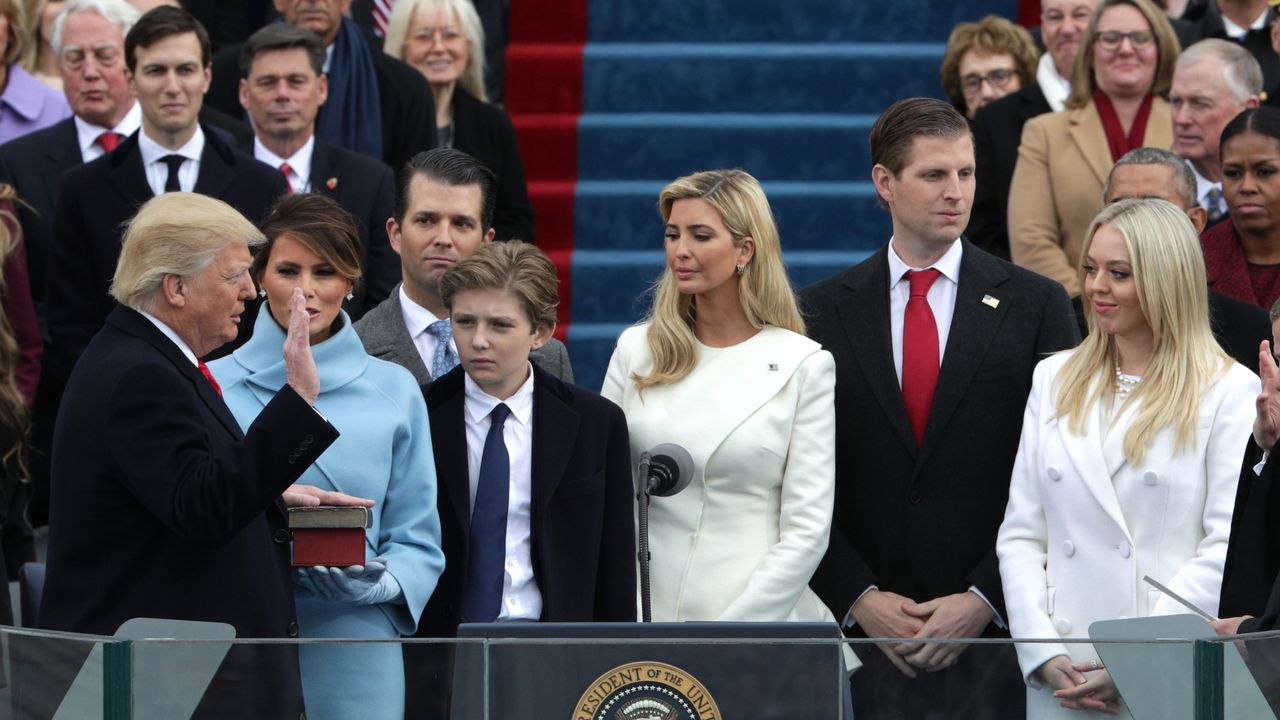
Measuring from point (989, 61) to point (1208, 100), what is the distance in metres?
1.32

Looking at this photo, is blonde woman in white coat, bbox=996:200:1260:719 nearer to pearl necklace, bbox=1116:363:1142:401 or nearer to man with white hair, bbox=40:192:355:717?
pearl necklace, bbox=1116:363:1142:401

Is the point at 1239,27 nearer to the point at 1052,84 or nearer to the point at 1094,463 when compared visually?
the point at 1052,84

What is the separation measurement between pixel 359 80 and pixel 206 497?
Answer: 3.39 meters

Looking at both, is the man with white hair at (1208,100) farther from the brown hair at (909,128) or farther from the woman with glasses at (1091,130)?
the brown hair at (909,128)

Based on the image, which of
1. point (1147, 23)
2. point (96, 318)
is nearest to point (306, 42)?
point (96, 318)

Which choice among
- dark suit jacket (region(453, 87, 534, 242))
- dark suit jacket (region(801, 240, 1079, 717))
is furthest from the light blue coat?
dark suit jacket (region(453, 87, 534, 242))

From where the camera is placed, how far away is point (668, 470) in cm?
341

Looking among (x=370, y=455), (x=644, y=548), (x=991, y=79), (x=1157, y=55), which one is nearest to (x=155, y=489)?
(x=370, y=455)

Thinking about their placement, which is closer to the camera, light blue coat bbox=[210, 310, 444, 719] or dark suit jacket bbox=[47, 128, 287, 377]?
light blue coat bbox=[210, 310, 444, 719]

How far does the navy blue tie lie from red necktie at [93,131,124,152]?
2417 mm

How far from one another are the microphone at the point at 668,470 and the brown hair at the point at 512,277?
0.74 metres

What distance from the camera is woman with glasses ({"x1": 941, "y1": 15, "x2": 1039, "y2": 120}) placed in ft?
22.1

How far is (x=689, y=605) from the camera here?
161 inches

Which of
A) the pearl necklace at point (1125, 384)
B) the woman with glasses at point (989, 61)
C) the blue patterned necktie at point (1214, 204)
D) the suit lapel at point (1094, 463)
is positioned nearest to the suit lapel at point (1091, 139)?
the blue patterned necktie at point (1214, 204)
